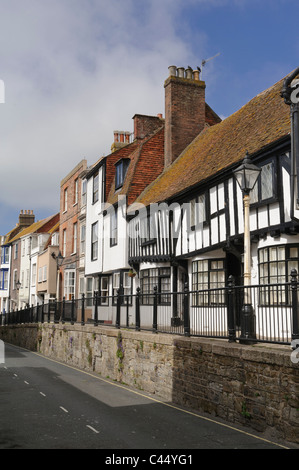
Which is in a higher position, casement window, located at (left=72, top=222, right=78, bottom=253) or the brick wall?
the brick wall

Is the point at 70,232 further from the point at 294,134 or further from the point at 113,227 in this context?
the point at 294,134

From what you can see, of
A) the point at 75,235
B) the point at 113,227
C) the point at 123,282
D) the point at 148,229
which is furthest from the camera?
the point at 75,235

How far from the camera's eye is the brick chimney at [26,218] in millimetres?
58875

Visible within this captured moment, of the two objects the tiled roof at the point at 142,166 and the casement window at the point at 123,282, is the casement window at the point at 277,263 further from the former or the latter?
the tiled roof at the point at 142,166

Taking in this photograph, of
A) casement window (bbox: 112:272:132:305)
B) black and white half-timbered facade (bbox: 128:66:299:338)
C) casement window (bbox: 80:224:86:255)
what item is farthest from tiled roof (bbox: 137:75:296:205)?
casement window (bbox: 80:224:86:255)

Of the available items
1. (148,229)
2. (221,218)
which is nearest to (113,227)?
(148,229)

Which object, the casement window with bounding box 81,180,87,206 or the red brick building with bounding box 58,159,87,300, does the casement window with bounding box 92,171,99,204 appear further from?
the red brick building with bounding box 58,159,87,300

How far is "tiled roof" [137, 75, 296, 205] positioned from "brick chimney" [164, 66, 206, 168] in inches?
22.7

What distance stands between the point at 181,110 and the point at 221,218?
10358 mm

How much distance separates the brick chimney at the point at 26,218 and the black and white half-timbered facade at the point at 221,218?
37537mm

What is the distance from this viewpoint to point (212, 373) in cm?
935

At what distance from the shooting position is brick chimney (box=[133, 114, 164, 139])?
26917mm

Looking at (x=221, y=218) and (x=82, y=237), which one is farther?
(x=82, y=237)

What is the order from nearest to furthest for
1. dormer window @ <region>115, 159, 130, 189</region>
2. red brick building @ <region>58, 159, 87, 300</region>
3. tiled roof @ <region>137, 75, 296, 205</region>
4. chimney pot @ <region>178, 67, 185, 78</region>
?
tiled roof @ <region>137, 75, 296, 205</region> → chimney pot @ <region>178, 67, 185, 78</region> → dormer window @ <region>115, 159, 130, 189</region> → red brick building @ <region>58, 159, 87, 300</region>
